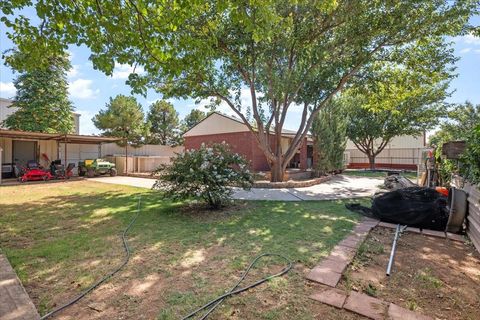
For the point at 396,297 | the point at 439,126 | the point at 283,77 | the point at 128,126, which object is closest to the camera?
the point at 396,297

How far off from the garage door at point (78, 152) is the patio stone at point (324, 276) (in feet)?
55.1

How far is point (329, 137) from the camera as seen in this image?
12742mm

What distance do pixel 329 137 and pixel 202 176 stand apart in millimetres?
9364

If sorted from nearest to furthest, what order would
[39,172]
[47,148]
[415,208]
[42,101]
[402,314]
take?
[402,314], [415,208], [39,172], [47,148], [42,101]

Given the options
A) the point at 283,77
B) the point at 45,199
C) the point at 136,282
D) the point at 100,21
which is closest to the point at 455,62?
the point at 283,77

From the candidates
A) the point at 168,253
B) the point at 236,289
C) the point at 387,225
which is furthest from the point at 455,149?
the point at 168,253

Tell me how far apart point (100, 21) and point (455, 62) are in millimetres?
11408

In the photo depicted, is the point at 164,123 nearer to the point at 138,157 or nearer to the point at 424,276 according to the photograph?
the point at 138,157

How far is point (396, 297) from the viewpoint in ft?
7.76

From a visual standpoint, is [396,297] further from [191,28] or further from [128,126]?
[128,126]

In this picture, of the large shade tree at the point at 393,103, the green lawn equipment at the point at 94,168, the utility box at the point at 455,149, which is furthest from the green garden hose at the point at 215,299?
the green lawn equipment at the point at 94,168

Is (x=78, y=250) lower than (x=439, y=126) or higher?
lower

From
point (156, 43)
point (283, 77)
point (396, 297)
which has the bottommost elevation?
point (396, 297)

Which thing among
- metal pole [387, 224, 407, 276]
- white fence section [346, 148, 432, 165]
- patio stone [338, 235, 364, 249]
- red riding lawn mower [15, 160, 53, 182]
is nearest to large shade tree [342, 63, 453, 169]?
white fence section [346, 148, 432, 165]
